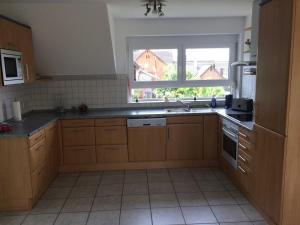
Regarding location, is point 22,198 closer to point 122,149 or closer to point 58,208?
point 58,208

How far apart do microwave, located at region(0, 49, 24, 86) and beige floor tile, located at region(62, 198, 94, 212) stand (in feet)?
4.86

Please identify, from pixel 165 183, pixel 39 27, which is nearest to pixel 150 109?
pixel 165 183

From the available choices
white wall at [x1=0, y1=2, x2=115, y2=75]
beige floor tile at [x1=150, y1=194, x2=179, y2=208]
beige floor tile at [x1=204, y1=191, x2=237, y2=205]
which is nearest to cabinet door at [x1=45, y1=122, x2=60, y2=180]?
white wall at [x1=0, y1=2, x2=115, y2=75]

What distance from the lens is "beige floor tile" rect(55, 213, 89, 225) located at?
8.58 feet

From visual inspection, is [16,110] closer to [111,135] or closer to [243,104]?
[111,135]

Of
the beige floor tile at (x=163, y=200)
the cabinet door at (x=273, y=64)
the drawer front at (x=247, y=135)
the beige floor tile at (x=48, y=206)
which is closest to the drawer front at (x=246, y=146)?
the drawer front at (x=247, y=135)

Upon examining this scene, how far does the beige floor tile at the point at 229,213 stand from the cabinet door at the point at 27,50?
280 centimetres

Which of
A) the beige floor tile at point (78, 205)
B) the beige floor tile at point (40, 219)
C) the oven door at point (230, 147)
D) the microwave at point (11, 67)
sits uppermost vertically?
the microwave at point (11, 67)

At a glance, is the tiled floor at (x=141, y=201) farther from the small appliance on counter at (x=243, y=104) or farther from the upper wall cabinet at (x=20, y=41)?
the upper wall cabinet at (x=20, y=41)

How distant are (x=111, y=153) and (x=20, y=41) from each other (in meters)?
1.90

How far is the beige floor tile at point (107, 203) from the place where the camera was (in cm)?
288

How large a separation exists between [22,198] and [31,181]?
0.70 ft

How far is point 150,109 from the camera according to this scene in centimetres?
427

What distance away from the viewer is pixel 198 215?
2.70 meters
